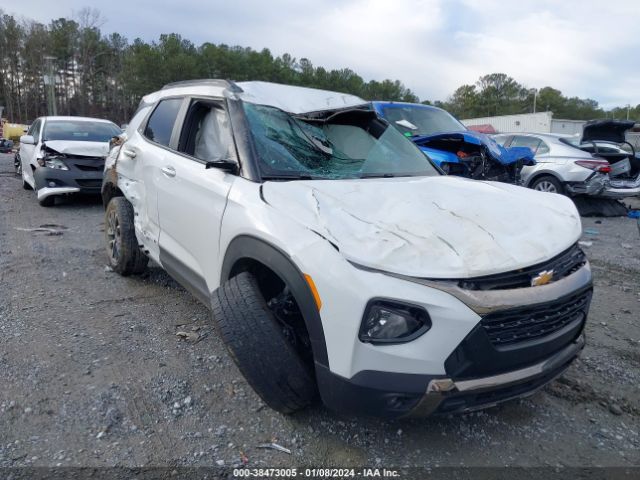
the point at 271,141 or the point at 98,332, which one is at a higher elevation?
the point at 271,141

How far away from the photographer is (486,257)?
6.82 ft

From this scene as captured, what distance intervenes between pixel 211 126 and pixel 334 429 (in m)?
2.19

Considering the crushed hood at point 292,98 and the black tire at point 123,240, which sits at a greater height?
the crushed hood at point 292,98

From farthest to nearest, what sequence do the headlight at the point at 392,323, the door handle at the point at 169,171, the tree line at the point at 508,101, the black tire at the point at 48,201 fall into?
the tree line at the point at 508,101
the black tire at the point at 48,201
the door handle at the point at 169,171
the headlight at the point at 392,323

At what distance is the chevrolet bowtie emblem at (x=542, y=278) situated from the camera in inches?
83.8

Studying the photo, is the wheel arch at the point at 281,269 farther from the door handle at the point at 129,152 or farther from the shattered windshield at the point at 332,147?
the door handle at the point at 129,152

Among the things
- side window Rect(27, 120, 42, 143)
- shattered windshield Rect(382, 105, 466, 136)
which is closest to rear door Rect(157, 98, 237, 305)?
shattered windshield Rect(382, 105, 466, 136)

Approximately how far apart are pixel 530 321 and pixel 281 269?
1.15m

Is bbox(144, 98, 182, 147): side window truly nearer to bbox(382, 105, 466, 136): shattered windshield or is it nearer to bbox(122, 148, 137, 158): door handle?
bbox(122, 148, 137, 158): door handle

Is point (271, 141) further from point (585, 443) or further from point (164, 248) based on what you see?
point (585, 443)

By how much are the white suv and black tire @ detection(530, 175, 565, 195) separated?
22.1 feet

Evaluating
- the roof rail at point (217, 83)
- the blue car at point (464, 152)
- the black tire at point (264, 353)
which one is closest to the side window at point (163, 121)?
the roof rail at point (217, 83)

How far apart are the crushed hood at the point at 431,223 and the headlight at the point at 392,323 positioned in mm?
149

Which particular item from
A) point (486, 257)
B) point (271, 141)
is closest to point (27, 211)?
point (271, 141)
